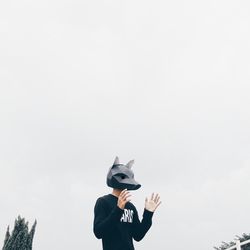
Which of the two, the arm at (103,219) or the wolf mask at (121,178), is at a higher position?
the wolf mask at (121,178)

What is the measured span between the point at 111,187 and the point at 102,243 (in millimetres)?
667

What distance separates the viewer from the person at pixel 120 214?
4395mm

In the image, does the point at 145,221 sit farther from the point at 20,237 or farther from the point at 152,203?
the point at 20,237

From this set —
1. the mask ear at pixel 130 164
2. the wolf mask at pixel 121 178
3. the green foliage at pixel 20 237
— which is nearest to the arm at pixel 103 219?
the wolf mask at pixel 121 178

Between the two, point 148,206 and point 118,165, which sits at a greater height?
point 118,165

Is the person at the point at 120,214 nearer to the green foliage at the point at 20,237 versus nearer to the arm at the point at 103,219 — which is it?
the arm at the point at 103,219

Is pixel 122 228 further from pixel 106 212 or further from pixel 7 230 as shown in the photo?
pixel 7 230

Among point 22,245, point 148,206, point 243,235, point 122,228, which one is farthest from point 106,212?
point 243,235

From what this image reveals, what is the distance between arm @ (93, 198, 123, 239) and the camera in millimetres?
4363

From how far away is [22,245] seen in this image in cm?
1341

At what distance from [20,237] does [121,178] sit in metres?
9.95

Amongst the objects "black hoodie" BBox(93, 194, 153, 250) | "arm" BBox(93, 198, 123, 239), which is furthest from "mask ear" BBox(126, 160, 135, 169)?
"arm" BBox(93, 198, 123, 239)

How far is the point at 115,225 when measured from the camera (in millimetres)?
4477

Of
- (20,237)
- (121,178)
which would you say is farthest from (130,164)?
(20,237)
